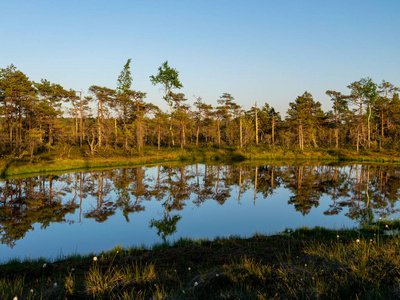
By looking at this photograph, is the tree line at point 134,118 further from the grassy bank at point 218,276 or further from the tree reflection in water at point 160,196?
the grassy bank at point 218,276

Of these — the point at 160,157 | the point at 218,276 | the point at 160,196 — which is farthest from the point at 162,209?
the point at 160,157

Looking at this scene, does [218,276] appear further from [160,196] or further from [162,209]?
[160,196]

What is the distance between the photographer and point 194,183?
24875 millimetres

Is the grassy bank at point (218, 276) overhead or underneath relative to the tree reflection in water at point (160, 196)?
overhead

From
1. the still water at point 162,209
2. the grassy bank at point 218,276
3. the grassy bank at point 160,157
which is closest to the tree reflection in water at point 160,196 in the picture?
the still water at point 162,209

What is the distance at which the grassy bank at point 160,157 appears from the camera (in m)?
31.0

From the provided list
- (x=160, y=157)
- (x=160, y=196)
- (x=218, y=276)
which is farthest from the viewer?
(x=160, y=157)

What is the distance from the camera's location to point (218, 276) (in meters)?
5.78

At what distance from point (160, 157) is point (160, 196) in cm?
2804

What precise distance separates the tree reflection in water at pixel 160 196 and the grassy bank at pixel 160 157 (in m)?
5.11

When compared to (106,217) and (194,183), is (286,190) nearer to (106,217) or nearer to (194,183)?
(194,183)

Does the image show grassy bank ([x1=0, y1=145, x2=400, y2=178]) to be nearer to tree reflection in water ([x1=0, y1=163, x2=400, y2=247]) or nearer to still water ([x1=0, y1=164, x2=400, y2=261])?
tree reflection in water ([x1=0, y1=163, x2=400, y2=247])

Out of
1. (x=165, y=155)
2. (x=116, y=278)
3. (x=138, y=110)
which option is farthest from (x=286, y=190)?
(x=138, y=110)

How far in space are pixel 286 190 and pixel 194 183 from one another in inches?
333
